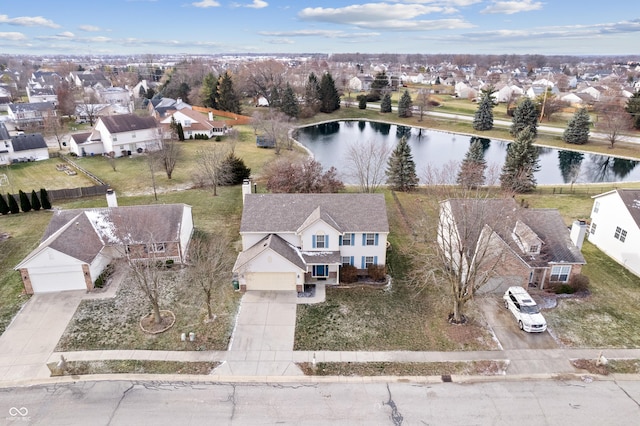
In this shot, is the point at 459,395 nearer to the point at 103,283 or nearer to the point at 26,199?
the point at 103,283

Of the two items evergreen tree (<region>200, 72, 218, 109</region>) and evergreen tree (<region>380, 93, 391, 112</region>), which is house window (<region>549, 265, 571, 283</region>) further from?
evergreen tree (<region>200, 72, 218, 109</region>)

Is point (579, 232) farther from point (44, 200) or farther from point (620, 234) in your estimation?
point (44, 200)

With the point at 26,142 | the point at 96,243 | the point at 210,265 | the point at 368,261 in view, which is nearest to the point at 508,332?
the point at 368,261

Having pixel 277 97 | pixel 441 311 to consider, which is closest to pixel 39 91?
pixel 277 97

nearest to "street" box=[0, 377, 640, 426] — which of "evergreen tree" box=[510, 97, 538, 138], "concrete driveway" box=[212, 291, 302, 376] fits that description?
"concrete driveway" box=[212, 291, 302, 376]

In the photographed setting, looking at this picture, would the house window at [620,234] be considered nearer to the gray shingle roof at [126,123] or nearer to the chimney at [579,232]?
the chimney at [579,232]

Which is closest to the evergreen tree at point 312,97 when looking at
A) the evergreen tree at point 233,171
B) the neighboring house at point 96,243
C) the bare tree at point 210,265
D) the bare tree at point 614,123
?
the evergreen tree at point 233,171
